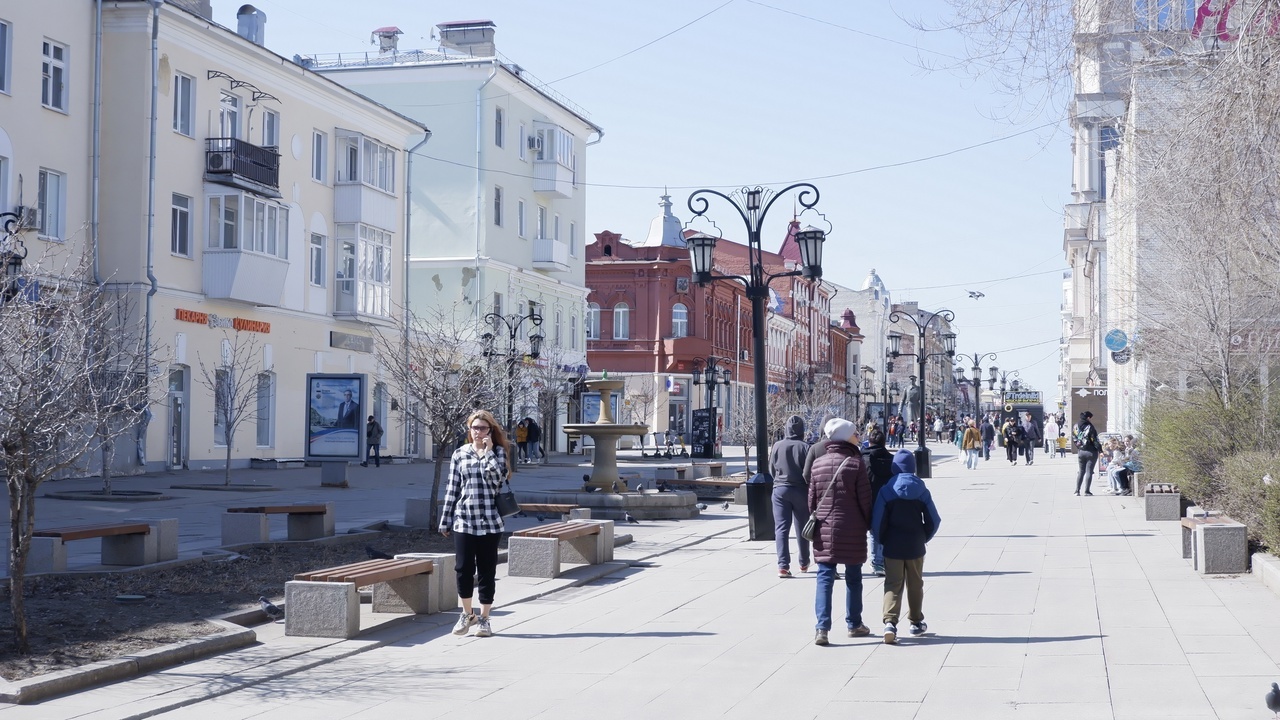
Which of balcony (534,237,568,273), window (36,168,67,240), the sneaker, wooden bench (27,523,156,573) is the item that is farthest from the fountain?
balcony (534,237,568,273)

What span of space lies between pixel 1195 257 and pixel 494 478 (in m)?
19.6

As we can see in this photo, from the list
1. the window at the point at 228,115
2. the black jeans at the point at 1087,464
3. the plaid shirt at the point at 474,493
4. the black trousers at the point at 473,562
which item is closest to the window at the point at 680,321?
the window at the point at 228,115

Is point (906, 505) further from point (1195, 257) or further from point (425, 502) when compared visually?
point (1195, 257)

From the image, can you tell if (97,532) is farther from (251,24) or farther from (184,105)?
(251,24)

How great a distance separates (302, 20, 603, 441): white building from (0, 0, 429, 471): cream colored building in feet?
28.0

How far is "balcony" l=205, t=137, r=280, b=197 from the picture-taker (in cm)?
3300

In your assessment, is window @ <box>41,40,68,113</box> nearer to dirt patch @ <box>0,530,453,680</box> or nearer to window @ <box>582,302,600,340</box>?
dirt patch @ <box>0,530,453,680</box>

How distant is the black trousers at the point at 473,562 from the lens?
32.4 ft

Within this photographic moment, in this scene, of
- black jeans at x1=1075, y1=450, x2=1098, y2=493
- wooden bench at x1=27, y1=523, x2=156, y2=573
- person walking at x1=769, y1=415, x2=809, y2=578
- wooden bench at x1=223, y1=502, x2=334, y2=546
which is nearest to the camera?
wooden bench at x1=27, y1=523, x2=156, y2=573

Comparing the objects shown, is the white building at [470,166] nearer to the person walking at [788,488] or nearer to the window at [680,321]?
the window at [680,321]

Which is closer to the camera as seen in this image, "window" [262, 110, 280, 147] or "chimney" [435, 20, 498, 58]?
"window" [262, 110, 280, 147]

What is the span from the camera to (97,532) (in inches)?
481

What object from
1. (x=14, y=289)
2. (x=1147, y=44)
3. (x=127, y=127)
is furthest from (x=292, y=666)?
(x=127, y=127)

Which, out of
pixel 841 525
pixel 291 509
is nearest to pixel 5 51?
pixel 291 509
